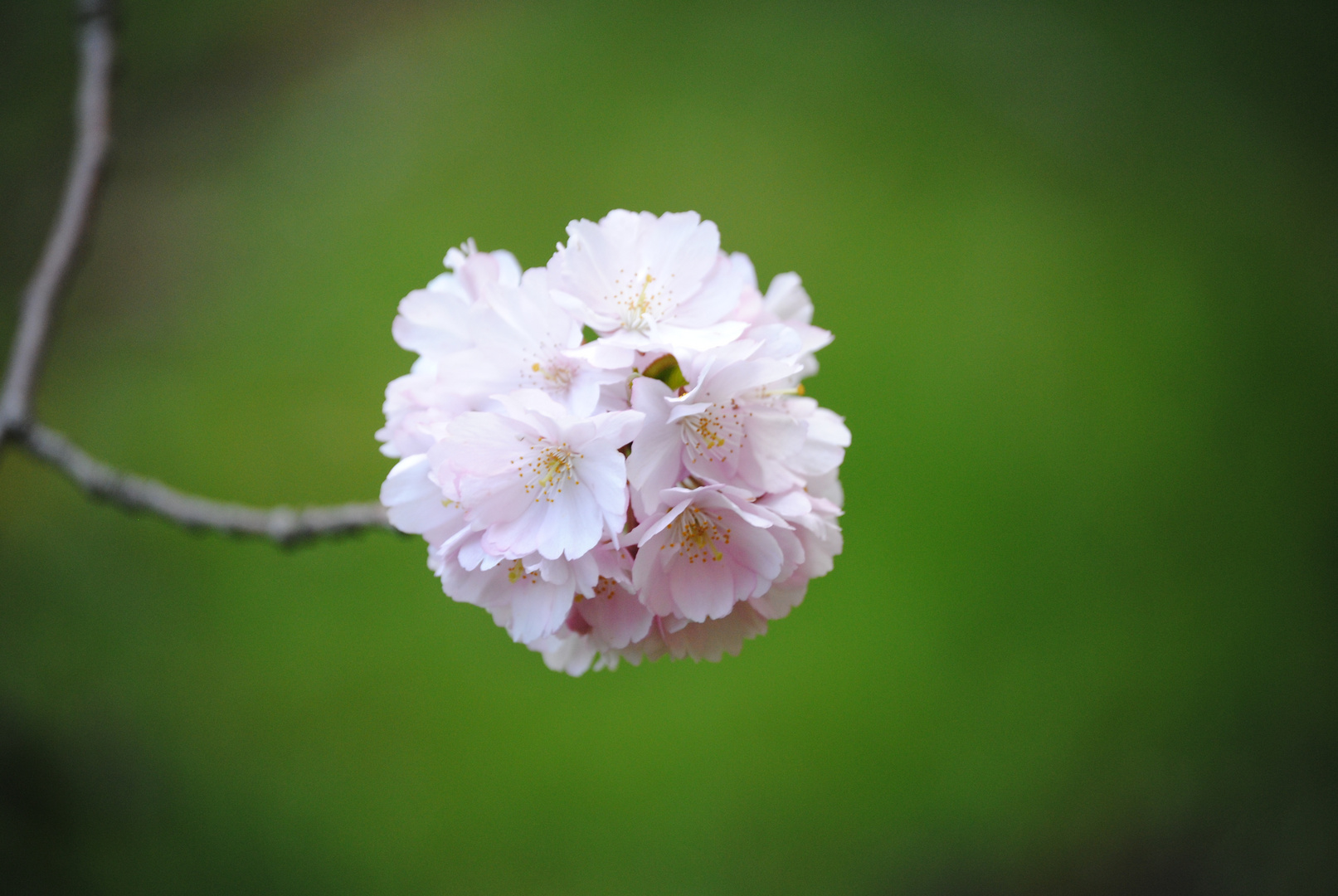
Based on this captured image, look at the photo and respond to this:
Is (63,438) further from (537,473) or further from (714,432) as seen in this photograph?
(714,432)

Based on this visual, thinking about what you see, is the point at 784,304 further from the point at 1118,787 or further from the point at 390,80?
the point at 390,80

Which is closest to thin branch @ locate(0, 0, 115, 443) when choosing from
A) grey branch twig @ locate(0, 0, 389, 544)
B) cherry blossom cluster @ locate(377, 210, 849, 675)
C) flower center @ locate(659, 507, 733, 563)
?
grey branch twig @ locate(0, 0, 389, 544)

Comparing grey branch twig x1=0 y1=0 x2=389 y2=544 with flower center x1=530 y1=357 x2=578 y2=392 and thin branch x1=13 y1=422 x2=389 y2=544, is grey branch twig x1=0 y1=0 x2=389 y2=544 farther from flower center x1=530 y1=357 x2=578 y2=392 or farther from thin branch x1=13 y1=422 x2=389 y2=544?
flower center x1=530 y1=357 x2=578 y2=392

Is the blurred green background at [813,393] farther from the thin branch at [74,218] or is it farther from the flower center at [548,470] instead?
the flower center at [548,470]

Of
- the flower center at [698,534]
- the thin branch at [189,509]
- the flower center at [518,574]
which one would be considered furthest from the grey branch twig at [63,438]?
the flower center at [698,534]

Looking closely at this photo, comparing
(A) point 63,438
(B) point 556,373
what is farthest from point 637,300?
(A) point 63,438

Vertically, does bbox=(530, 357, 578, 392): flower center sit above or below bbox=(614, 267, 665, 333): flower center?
below
